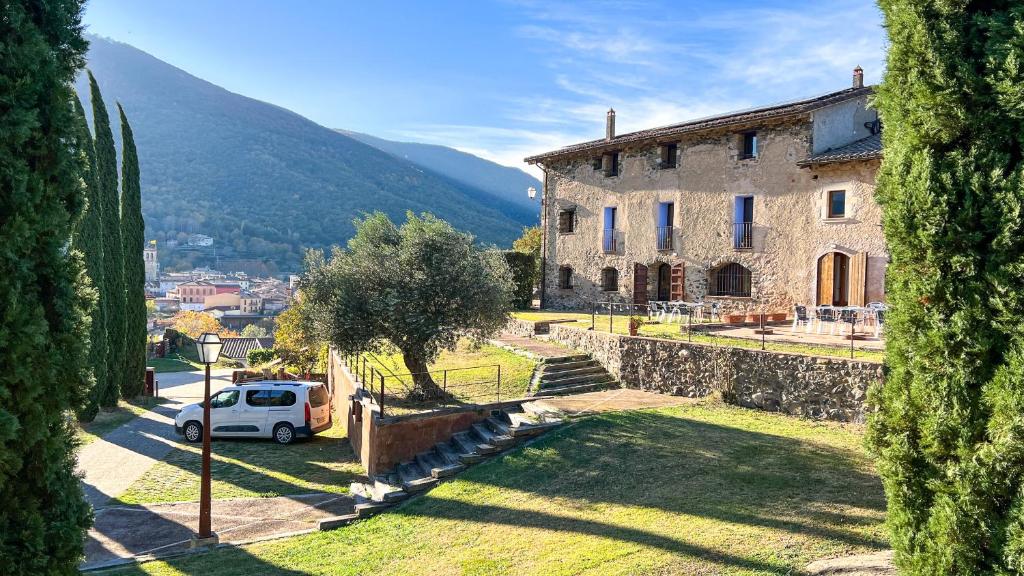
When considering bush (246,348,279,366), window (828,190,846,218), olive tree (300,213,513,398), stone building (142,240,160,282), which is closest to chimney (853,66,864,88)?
window (828,190,846,218)

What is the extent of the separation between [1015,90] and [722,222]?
783 inches

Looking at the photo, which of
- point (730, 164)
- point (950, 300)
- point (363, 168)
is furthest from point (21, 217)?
point (363, 168)

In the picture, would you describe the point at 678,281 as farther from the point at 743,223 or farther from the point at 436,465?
the point at 436,465

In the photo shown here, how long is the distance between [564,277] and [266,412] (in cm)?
1665

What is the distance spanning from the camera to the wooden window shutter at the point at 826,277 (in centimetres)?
2009

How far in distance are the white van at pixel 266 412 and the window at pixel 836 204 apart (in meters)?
17.1

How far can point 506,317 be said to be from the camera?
14812mm

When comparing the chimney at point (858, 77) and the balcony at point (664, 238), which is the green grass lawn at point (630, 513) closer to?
the balcony at point (664, 238)

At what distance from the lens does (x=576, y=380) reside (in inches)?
612

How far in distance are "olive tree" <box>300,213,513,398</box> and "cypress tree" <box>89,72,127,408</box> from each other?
382 inches

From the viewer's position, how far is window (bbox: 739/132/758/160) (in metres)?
22.2

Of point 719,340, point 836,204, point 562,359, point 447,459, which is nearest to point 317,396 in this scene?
point 447,459

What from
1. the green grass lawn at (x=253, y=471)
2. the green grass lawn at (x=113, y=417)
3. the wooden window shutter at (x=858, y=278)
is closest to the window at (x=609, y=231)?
the wooden window shutter at (x=858, y=278)

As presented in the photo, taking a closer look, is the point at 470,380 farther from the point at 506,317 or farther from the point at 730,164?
the point at 730,164
